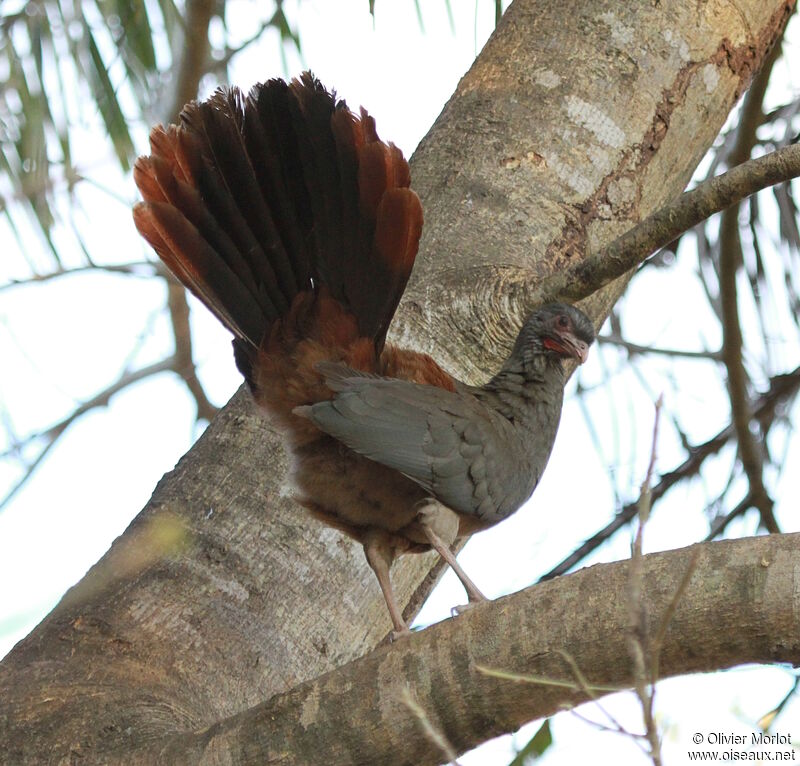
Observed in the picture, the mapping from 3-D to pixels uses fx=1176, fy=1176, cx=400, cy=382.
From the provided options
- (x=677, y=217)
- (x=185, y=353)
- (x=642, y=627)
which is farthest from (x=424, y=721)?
(x=185, y=353)

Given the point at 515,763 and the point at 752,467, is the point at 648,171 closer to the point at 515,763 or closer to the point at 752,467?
the point at 752,467

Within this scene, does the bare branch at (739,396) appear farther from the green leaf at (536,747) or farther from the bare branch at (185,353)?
the bare branch at (185,353)

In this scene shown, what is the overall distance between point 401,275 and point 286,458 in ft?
1.85

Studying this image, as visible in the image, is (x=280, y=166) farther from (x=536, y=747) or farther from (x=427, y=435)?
(x=536, y=747)

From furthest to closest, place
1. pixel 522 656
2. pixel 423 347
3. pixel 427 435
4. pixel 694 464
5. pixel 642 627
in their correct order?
1. pixel 694 464
2. pixel 423 347
3. pixel 427 435
4. pixel 522 656
5. pixel 642 627

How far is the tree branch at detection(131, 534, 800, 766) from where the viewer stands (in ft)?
5.59

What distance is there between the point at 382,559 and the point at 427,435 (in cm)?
34

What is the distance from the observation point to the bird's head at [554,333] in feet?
10.8

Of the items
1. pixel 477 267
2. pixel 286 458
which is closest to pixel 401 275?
pixel 477 267

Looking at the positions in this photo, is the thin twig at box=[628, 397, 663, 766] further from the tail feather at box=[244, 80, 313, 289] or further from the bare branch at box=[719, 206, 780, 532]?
the bare branch at box=[719, 206, 780, 532]

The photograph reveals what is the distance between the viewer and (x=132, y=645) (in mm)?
2500

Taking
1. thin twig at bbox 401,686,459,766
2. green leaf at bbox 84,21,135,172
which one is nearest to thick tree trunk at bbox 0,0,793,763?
thin twig at bbox 401,686,459,766

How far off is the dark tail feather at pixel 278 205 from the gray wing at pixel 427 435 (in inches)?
10.8

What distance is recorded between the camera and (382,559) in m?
2.98
